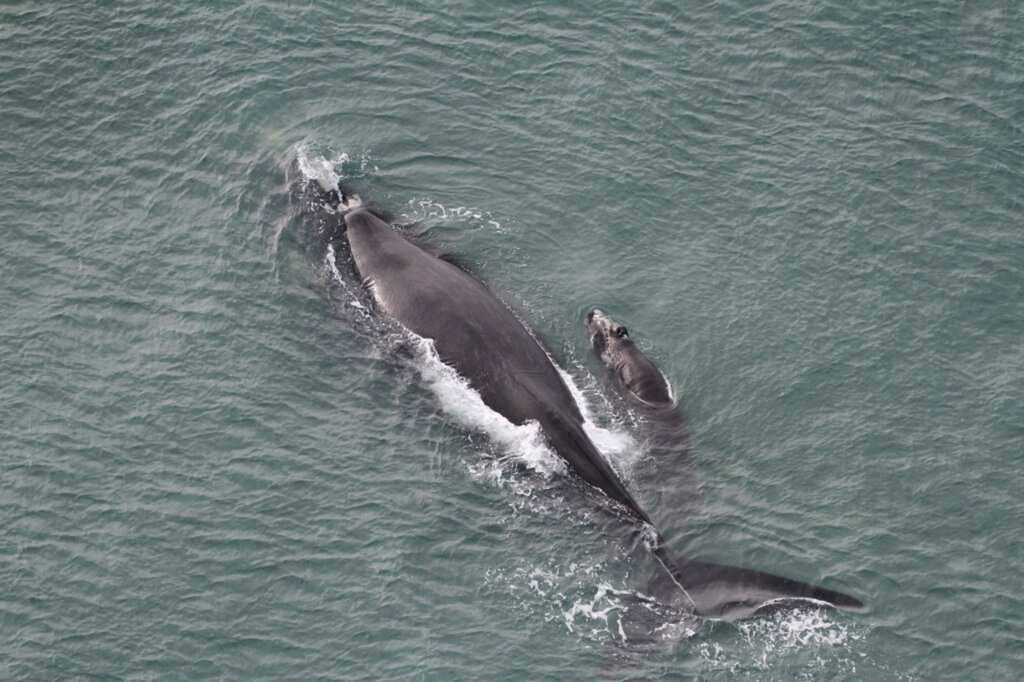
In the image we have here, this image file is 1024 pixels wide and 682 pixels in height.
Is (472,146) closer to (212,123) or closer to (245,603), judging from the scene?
(212,123)

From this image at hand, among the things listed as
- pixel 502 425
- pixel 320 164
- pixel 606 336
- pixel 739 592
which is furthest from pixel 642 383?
pixel 320 164

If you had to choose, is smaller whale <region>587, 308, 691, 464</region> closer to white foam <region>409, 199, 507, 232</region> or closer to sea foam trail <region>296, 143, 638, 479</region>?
sea foam trail <region>296, 143, 638, 479</region>

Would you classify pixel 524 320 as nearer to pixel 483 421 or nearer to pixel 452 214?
pixel 483 421

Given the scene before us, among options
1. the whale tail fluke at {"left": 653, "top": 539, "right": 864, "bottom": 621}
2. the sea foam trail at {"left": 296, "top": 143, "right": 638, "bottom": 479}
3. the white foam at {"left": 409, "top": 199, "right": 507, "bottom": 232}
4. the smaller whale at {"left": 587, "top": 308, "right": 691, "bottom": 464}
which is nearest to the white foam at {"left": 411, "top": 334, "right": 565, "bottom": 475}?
the sea foam trail at {"left": 296, "top": 143, "right": 638, "bottom": 479}

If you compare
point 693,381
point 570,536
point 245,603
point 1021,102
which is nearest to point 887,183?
point 1021,102

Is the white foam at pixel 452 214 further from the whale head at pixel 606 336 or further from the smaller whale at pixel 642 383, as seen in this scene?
the smaller whale at pixel 642 383
